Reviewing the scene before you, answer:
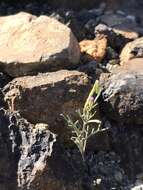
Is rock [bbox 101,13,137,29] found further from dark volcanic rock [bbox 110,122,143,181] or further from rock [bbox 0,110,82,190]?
rock [bbox 0,110,82,190]

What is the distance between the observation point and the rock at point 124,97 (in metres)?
2.66

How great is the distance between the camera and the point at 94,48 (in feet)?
10.3

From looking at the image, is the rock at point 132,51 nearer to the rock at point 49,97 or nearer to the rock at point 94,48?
the rock at point 94,48

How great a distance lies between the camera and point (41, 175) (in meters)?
2.39

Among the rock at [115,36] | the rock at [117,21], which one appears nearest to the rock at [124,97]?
the rock at [115,36]

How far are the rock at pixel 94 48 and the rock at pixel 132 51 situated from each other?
115 millimetres

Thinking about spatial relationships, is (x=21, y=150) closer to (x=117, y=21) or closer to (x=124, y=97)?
(x=124, y=97)

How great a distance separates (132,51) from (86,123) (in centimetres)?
66

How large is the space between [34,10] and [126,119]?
1362mm

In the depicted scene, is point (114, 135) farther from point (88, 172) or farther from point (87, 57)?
point (87, 57)

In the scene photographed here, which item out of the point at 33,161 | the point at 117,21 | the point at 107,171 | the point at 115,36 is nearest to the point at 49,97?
the point at 33,161

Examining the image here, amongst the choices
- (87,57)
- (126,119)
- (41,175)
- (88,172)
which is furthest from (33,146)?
(87,57)

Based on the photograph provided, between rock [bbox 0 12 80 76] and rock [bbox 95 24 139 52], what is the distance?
1.14 feet

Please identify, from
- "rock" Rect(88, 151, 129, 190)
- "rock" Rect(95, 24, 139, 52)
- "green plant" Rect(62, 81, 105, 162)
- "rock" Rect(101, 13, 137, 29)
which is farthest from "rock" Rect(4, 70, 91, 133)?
"rock" Rect(101, 13, 137, 29)
